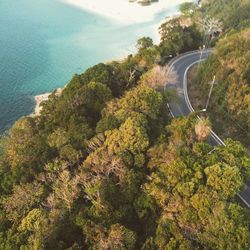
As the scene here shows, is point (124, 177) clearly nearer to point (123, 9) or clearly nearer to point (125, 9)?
point (123, 9)

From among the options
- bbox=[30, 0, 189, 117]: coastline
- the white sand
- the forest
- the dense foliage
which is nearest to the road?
the forest

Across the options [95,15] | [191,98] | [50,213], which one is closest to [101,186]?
[50,213]

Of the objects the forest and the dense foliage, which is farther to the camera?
the dense foliage

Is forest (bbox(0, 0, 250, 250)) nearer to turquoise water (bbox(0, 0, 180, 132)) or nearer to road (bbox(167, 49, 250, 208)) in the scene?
road (bbox(167, 49, 250, 208))

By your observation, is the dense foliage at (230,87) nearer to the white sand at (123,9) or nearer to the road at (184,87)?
the road at (184,87)

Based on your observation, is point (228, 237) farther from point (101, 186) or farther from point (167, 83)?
point (167, 83)
